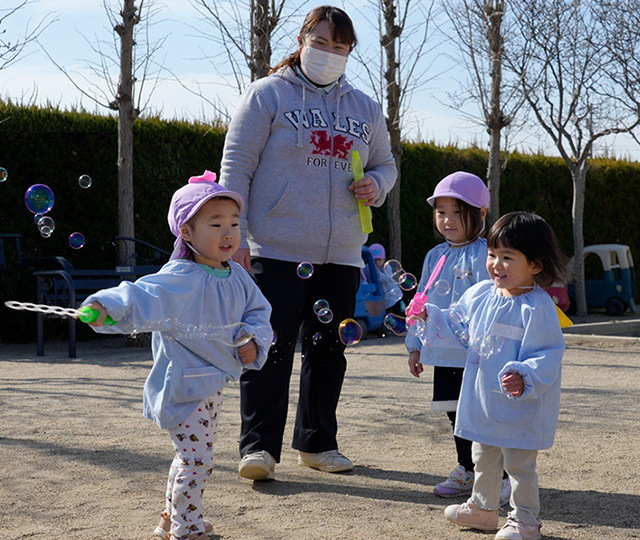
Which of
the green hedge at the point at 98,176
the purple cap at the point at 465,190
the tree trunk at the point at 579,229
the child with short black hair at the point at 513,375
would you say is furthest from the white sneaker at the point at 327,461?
the tree trunk at the point at 579,229

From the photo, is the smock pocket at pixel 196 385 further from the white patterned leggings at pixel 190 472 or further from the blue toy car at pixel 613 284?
the blue toy car at pixel 613 284

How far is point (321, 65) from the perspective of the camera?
364 centimetres

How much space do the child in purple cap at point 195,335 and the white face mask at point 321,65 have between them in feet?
3.49

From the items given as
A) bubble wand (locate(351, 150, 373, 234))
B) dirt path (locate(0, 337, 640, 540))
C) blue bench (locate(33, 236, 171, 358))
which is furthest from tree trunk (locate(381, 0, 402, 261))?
bubble wand (locate(351, 150, 373, 234))

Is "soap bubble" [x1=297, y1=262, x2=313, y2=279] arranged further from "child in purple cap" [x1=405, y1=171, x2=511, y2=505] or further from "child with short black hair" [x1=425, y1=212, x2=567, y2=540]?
"child with short black hair" [x1=425, y1=212, x2=567, y2=540]

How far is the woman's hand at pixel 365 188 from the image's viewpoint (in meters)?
3.65

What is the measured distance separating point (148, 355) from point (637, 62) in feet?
32.7

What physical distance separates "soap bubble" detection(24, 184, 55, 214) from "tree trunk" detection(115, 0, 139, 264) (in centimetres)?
420

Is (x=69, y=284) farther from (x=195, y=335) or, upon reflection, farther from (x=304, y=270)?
(x=195, y=335)

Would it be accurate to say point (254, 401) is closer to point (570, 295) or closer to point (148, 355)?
point (148, 355)

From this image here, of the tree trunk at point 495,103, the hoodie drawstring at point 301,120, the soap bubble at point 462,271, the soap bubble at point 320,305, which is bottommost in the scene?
the soap bubble at point 320,305

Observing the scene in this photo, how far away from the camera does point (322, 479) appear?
11.7 ft

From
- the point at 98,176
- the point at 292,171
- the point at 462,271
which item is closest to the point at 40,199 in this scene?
the point at 292,171

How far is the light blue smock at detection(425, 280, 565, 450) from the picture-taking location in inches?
108
